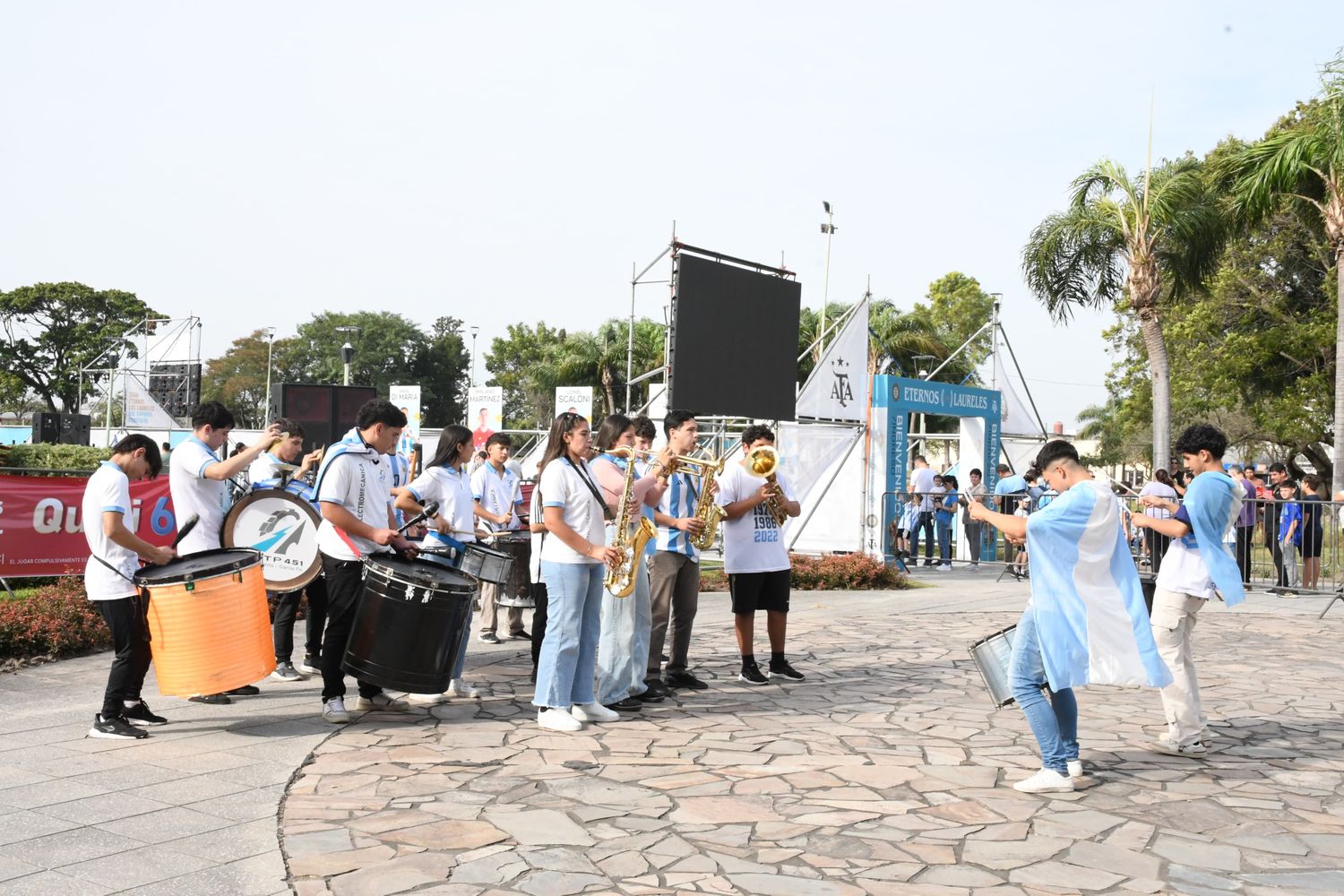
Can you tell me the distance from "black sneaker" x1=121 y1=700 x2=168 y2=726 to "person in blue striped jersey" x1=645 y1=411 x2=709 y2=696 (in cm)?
305

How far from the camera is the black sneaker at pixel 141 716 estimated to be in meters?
6.87

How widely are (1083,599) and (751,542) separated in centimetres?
303

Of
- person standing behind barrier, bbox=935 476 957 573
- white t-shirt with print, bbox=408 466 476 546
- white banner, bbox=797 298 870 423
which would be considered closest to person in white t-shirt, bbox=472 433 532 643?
white t-shirt with print, bbox=408 466 476 546

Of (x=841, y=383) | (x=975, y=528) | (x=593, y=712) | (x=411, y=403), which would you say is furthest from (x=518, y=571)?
(x=411, y=403)

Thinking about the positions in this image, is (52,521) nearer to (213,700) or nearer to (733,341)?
(213,700)

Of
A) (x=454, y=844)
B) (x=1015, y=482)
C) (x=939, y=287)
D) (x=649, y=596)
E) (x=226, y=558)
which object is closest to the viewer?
(x=454, y=844)

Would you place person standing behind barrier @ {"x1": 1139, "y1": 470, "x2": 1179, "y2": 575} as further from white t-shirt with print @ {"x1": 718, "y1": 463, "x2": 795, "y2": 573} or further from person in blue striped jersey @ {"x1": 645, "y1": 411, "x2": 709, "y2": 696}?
person in blue striped jersey @ {"x1": 645, "y1": 411, "x2": 709, "y2": 696}

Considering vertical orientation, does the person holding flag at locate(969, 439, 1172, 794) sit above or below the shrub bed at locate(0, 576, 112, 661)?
above

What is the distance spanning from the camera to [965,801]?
5730 mm

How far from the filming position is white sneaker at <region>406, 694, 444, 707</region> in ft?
25.6

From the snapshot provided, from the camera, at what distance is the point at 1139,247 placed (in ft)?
81.5

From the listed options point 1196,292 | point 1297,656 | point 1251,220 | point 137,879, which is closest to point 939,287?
point 1196,292

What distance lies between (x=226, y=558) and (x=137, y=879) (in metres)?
2.61

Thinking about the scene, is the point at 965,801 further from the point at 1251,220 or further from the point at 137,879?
the point at 1251,220
